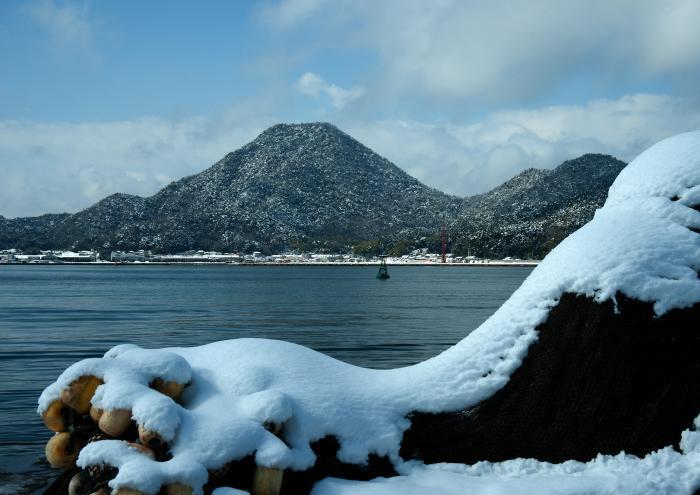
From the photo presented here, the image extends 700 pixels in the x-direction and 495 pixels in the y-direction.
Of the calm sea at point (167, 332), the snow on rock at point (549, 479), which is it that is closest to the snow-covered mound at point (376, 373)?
the snow on rock at point (549, 479)

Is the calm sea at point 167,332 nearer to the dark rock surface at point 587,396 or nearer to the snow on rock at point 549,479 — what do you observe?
the snow on rock at point 549,479

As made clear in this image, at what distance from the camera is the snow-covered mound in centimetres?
667

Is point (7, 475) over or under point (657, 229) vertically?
under

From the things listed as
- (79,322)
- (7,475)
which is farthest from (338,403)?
(79,322)

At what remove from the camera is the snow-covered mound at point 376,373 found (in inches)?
263

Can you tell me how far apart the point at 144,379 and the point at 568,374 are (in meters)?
4.43

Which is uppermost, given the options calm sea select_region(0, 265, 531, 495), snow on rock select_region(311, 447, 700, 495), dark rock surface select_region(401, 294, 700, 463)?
dark rock surface select_region(401, 294, 700, 463)

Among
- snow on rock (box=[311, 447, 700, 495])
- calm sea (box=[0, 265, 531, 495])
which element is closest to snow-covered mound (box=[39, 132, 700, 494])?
snow on rock (box=[311, 447, 700, 495])

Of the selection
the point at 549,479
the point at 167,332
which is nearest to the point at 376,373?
the point at 549,479

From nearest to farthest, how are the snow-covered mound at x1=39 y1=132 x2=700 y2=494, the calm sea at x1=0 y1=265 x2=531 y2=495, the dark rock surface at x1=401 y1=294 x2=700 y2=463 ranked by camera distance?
the snow-covered mound at x1=39 y1=132 x2=700 y2=494, the dark rock surface at x1=401 y1=294 x2=700 y2=463, the calm sea at x1=0 y1=265 x2=531 y2=495

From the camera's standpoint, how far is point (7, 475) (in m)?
10.8

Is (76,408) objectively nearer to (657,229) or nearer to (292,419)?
(292,419)

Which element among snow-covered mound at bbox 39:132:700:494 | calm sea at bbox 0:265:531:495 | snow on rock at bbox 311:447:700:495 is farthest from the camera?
calm sea at bbox 0:265:531:495

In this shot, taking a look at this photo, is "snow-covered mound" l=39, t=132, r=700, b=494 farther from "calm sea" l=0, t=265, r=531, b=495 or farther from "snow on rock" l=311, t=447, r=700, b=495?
"calm sea" l=0, t=265, r=531, b=495
